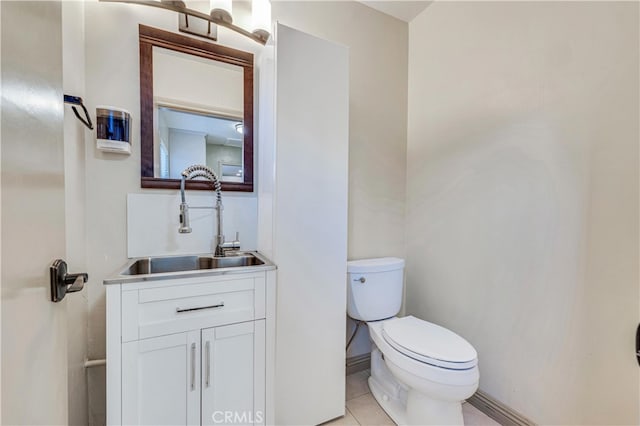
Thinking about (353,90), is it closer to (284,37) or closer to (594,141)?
(284,37)

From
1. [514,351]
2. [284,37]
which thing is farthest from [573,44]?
[514,351]

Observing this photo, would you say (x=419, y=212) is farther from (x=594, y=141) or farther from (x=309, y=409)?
(x=309, y=409)

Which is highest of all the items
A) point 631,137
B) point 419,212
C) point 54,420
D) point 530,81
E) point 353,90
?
point 353,90

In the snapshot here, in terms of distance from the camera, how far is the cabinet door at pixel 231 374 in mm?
1083

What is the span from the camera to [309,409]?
132 cm

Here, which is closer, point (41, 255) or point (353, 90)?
point (41, 255)

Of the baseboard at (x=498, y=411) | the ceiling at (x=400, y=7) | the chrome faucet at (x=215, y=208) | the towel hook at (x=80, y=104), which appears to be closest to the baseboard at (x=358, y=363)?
the baseboard at (x=498, y=411)

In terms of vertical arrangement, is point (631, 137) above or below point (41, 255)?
above

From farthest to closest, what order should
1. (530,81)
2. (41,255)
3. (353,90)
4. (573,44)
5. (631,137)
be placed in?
(353,90), (530,81), (573,44), (631,137), (41,255)

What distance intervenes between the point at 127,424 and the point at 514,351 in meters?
1.71

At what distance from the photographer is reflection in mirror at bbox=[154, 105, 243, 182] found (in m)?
1.38

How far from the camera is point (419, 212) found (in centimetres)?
185

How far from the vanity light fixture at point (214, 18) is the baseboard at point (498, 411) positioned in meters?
2.29

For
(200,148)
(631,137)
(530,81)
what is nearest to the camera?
(631,137)
